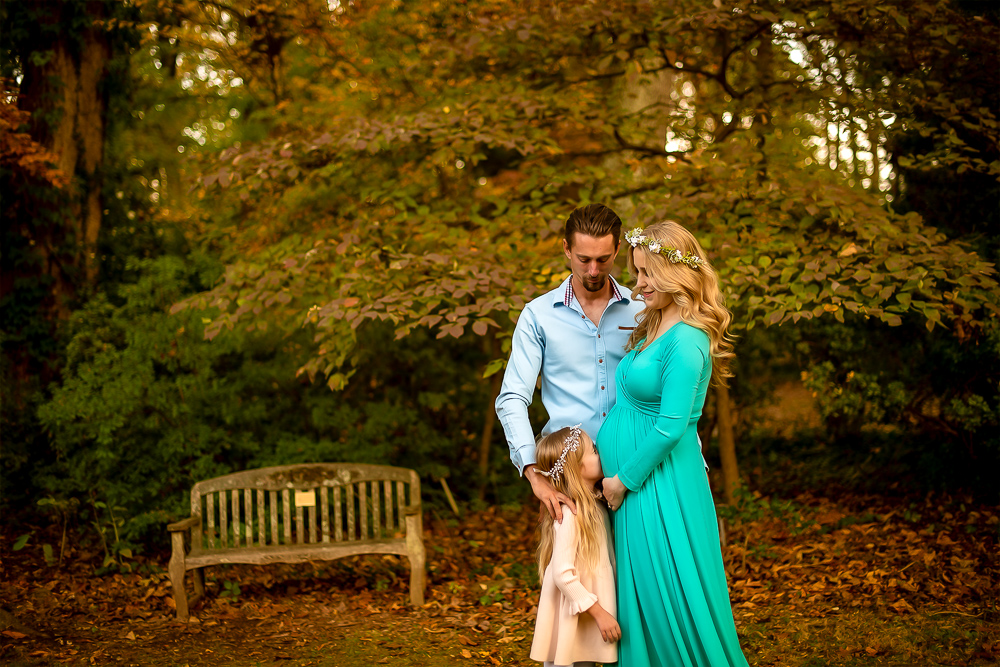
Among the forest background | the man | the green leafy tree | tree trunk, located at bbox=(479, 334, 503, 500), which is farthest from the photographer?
tree trunk, located at bbox=(479, 334, 503, 500)

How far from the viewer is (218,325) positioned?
16.9ft

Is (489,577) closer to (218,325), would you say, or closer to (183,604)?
(183,604)

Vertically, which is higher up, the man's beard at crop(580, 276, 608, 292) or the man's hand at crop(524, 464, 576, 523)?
the man's beard at crop(580, 276, 608, 292)

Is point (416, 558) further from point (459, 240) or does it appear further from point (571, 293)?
point (571, 293)

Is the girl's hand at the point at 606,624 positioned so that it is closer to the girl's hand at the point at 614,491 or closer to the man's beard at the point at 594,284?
the girl's hand at the point at 614,491

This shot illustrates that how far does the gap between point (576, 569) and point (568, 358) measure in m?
0.82

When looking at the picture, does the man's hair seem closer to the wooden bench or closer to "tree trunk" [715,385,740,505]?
the wooden bench

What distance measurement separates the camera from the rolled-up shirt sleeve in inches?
115

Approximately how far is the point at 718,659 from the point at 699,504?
1.69 ft

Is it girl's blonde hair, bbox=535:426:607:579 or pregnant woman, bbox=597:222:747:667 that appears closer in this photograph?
pregnant woman, bbox=597:222:747:667

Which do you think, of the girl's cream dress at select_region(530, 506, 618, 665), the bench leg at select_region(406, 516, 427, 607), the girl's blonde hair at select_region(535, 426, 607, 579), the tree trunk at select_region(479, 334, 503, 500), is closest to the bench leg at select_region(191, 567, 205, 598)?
the bench leg at select_region(406, 516, 427, 607)

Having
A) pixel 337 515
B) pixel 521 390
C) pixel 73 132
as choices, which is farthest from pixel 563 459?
pixel 73 132

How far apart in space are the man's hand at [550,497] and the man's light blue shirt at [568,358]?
273 mm

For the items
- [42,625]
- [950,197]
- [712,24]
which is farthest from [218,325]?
[950,197]
